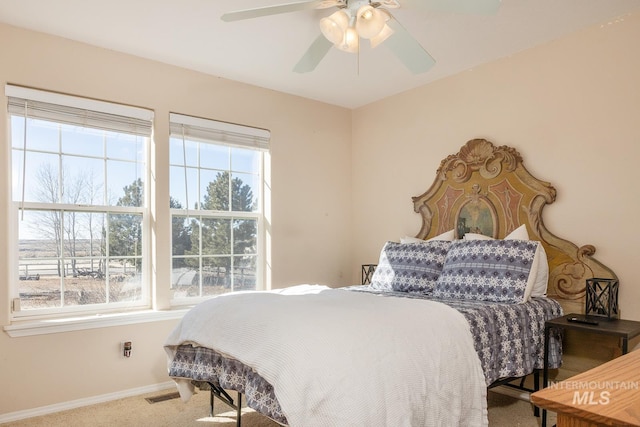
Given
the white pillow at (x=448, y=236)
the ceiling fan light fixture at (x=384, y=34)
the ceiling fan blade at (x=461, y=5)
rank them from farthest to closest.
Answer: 1. the white pillow at (x=448, y=236)
2. the ceiling fan light fixture at (x=384, y=34)
3. the ceiling fan blade at (x=461, y=5)

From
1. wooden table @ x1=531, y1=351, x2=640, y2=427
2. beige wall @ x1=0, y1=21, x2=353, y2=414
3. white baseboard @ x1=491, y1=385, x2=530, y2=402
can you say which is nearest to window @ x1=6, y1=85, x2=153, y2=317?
beige wall @ x1=0, y1=21, x2=353, y2=414

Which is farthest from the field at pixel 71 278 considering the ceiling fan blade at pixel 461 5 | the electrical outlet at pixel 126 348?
the ceiling fan blade at pixel 461 5

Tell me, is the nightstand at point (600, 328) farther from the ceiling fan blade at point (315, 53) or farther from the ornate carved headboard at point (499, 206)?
the ceiling fan blade at point (315, 53)

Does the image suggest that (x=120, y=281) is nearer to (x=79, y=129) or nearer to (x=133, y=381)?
(x=133, y=381)

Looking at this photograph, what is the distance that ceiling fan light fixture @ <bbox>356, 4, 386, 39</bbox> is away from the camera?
6.56 ft

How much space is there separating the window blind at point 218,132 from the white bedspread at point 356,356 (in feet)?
5.75

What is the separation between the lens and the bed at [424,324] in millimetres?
1667

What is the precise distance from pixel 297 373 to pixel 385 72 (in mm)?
2735

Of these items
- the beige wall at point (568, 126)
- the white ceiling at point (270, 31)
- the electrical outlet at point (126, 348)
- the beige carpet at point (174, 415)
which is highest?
the white ceiling at point (270, 31)

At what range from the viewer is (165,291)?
3428mm

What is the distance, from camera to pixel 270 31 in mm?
2889

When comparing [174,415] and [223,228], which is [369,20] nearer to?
[223,228]

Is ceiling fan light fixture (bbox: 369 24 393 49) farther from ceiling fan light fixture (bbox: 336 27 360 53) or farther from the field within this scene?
the field

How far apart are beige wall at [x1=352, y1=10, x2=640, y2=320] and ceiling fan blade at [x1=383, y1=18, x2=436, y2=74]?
1135mm
